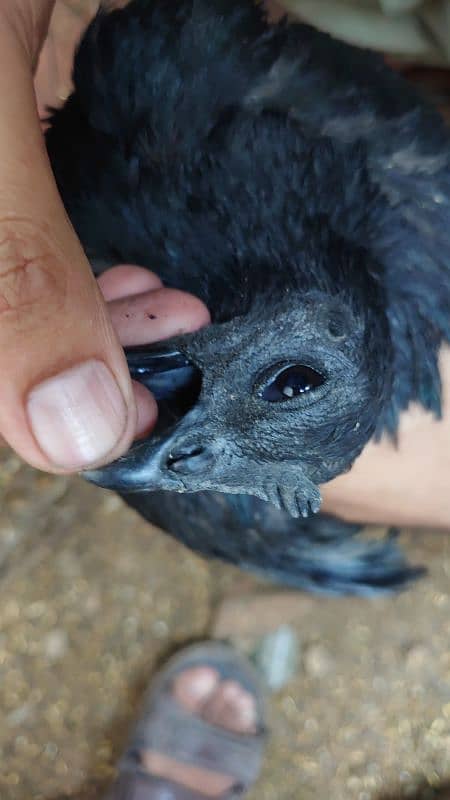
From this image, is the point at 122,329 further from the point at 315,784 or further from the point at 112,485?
the point at 315,784

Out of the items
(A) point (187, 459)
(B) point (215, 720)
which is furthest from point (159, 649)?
(A) point (187, 459)

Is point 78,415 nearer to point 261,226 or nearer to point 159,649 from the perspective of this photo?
point 261,226

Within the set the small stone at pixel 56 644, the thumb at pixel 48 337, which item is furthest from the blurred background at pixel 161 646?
the thumb at pixel 48 337

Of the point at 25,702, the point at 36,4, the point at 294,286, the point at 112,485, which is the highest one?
the point at 36,4

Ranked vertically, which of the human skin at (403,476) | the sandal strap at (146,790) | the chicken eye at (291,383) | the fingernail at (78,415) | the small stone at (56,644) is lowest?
the sandal strap at (146,790)

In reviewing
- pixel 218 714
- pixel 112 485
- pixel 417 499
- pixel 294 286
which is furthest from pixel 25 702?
pixel 294 286

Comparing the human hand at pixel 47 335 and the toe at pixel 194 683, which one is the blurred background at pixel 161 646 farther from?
the human hand at pixel 47 335
